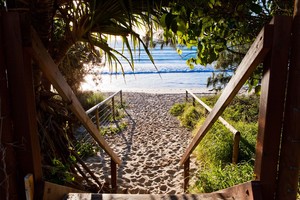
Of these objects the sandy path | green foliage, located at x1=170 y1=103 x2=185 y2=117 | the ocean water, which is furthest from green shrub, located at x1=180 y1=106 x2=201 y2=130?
the ocean water

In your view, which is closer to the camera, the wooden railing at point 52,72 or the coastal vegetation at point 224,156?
the wooden railing at point 52,72

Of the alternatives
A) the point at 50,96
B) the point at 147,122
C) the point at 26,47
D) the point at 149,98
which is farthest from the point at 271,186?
the point at 149,98

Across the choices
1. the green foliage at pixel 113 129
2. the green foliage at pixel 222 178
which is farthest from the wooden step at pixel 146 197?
the green foliage at pixel 113 129

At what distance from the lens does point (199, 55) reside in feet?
7.02

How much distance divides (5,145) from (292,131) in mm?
1301

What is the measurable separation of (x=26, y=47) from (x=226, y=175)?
262 centimetres

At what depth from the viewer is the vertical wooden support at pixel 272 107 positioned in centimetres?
115

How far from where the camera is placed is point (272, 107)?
1.20 meters

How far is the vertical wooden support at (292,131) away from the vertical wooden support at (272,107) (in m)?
0.02

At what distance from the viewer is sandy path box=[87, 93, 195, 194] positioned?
3971mm

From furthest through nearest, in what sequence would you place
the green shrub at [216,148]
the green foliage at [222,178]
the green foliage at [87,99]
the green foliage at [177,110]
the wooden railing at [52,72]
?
the green foliage at [177,110] → the green foliage at [87,99] → the green shrub at [216,148] → the green foliage at [222,178] → the wooden railing at [52,72]

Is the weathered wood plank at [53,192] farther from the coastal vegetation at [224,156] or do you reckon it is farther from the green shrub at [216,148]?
the green shrub at [216,148]

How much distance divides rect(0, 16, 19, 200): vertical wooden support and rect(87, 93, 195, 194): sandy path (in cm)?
264

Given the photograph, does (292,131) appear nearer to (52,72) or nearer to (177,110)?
(52,72)
